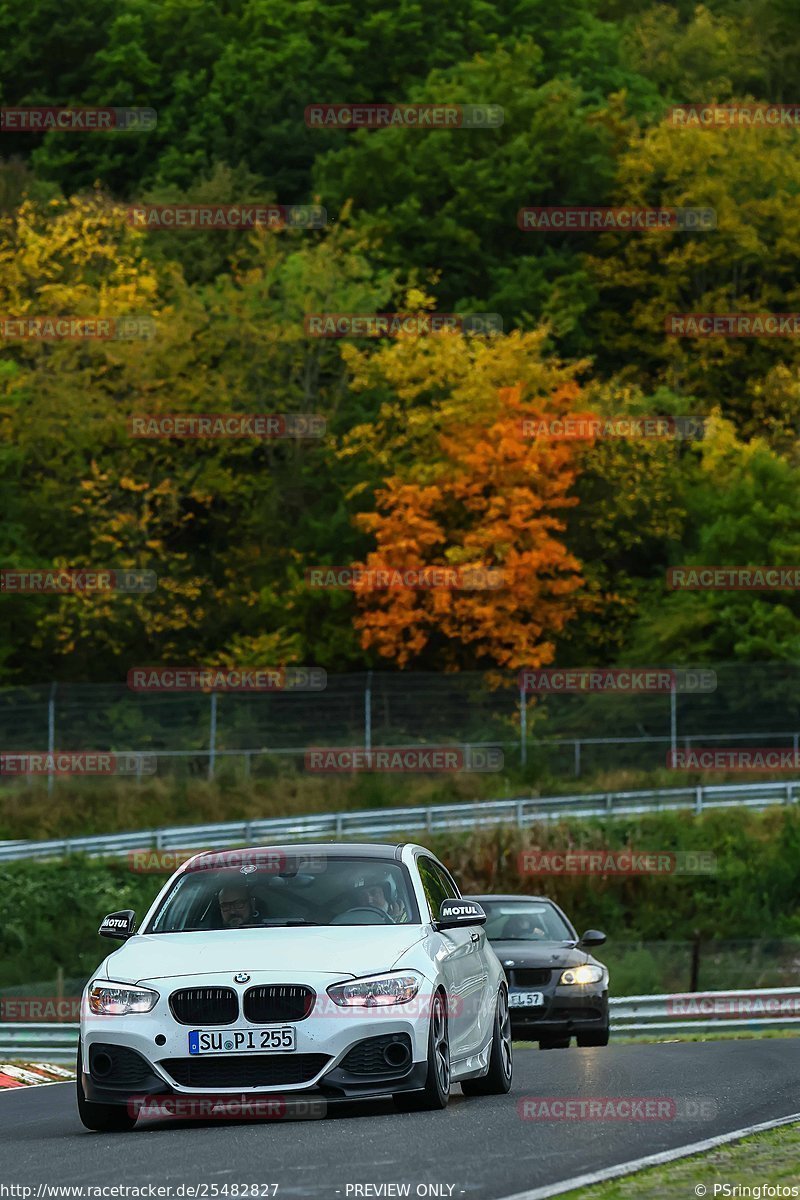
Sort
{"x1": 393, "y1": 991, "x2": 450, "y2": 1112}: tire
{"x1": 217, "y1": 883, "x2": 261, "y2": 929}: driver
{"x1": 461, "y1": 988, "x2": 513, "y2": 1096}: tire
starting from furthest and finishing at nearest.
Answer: {"x1": 461, "y1": 988, "x2": 513, "y2": 1096}: tire
{"x1": 217, "y1": 883, "x2": 261, "y2": 929}: driver
{"x1": 393, "y1": 991, "x2": 450, "y2": 1112}: tire

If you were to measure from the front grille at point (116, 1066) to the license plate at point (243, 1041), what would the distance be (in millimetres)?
299

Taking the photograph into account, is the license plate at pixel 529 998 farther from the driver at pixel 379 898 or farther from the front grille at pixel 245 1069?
the front grille at pixel 245 1069

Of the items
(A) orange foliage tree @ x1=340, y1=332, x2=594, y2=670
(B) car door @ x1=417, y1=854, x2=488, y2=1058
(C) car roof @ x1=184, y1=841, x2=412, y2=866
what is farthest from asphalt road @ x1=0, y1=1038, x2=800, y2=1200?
(A) orange foliage tree @ x1=340, y1=332, x2=594, y2=670

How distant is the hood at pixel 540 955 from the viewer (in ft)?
68.0

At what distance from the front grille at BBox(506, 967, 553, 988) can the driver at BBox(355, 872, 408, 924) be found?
7788 millimetres

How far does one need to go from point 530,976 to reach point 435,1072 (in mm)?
8680

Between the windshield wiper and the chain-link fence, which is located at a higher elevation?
the windshield wiper

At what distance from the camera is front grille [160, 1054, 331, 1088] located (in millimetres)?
11703

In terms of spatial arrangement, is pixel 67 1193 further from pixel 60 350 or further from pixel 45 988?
pixel 60 350

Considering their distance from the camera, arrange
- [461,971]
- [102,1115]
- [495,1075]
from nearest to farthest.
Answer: [102,1115], [461,971], [495,1075]

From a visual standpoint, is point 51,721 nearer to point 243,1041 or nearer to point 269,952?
point 269,952

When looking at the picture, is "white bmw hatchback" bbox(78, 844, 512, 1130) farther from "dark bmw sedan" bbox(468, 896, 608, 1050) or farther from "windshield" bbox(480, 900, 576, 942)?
"windshield" bbox(480, 900, 576, 942)

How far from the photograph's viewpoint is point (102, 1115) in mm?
12203

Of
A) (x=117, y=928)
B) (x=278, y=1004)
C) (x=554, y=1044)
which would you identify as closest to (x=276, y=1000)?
(x=278, y=1004)
